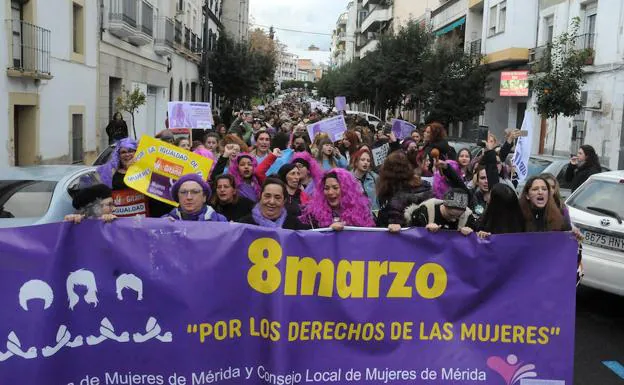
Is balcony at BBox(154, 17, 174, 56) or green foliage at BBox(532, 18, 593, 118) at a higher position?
balcony at BBox(154, 17, 174, 56)

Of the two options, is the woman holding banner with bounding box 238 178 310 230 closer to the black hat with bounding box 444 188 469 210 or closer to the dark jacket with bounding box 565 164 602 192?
the black hat with bounding box 444 188 469 210

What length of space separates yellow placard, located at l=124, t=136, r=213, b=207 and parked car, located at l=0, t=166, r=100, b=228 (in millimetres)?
515

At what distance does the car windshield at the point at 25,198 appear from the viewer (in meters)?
6.20

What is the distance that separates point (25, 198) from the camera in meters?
6.37

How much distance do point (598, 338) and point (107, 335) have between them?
4.70m

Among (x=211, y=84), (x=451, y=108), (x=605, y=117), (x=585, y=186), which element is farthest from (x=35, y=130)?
(x=211, y=84)

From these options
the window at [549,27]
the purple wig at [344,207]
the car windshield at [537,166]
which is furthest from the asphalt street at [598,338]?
the window at [549,27]

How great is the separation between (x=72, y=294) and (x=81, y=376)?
457mm

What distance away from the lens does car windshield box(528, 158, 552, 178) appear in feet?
35.9

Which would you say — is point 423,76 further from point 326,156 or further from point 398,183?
point 398,183

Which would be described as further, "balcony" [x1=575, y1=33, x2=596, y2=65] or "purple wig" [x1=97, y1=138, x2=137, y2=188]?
"balcony" [x1=575, y1=33, x2=596, y2=65]

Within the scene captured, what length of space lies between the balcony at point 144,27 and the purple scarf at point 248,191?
57.4 feet

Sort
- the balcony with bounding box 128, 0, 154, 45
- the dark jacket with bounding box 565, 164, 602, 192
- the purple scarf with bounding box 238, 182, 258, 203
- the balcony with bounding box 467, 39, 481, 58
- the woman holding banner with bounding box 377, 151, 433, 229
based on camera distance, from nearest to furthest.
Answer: the woman holding banner with bounding box 377, 151, 433, 229, the purple scarf with bounding box 238, 182, 258, 203, the dark jacket with bounding box 565, 164, 602, 192, the balcony with bounding box 128, 0, 154, 45, the balcony with bounding box 467, 39, 481, 58

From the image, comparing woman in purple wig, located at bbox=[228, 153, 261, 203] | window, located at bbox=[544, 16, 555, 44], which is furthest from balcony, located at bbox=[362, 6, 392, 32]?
woman in purple wig, located at bbox=[228, 153, 261, 203]
